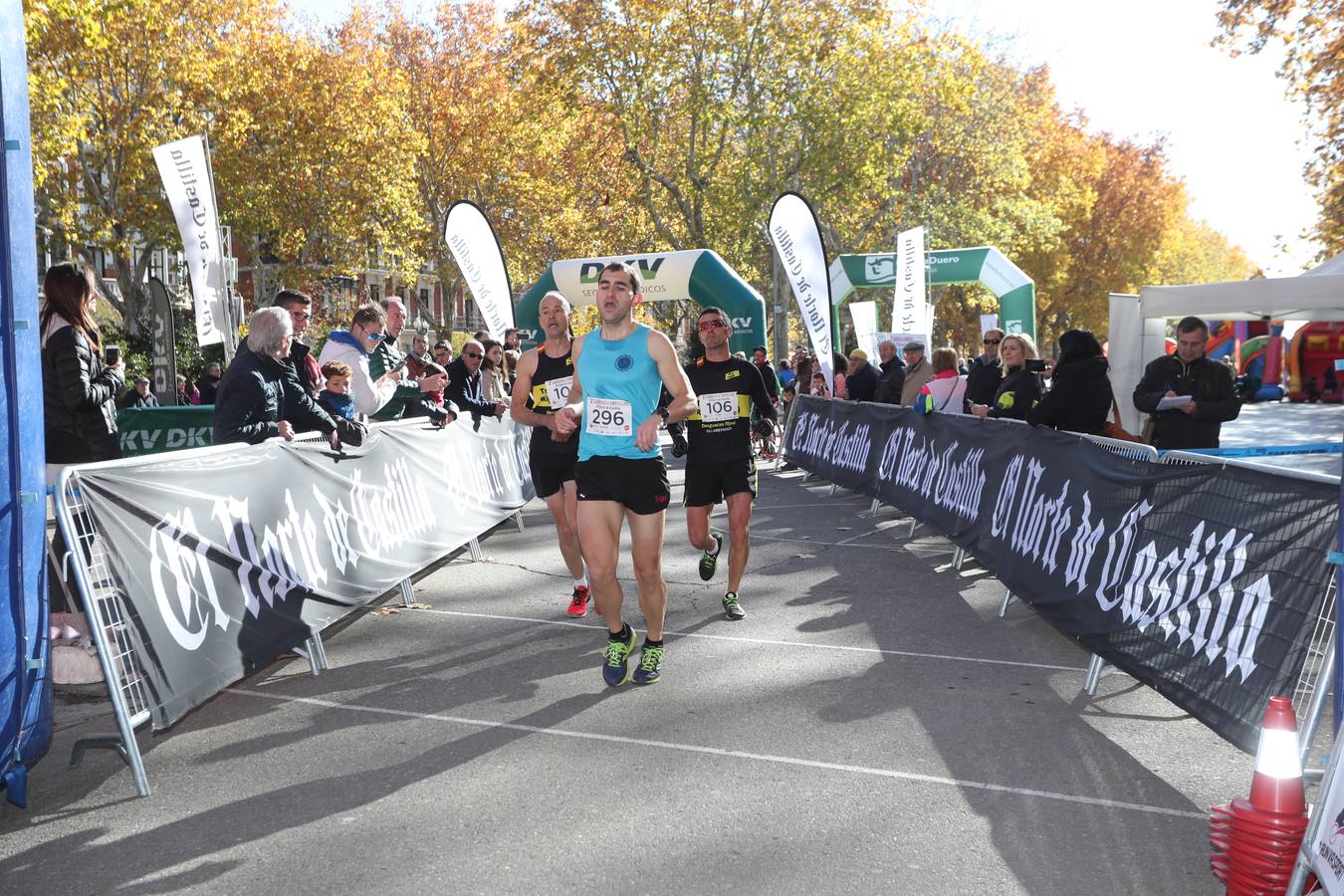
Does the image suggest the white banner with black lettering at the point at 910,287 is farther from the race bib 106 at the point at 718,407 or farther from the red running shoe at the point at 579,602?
the red running shoe at the point at 579,602

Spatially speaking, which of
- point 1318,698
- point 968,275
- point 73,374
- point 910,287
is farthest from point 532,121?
point 1318,698

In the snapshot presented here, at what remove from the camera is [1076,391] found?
744cm

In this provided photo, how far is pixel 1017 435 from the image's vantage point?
7883 mm

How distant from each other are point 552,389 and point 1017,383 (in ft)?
13.9

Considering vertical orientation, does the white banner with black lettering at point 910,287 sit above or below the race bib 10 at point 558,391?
above

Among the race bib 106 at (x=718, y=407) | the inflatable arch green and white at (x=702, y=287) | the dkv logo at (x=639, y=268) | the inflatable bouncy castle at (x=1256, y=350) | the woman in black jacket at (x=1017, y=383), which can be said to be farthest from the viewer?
the inflatable bouncy castle at (x=1256, y=350)

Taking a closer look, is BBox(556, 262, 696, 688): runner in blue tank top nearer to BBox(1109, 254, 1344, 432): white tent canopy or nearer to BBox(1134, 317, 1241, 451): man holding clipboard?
BBox(1134, 317, 1241, 451): man holding clipboard

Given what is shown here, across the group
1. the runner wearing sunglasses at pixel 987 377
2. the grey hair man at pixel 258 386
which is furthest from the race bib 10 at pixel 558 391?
the runner wearing sunglasses at pixel 987 377

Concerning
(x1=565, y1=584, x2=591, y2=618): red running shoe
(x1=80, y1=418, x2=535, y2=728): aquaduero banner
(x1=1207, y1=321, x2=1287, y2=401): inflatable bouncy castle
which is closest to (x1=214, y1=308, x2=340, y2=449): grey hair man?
(x1=80, y1=418, x2=535, y2=728): aquaduero banner

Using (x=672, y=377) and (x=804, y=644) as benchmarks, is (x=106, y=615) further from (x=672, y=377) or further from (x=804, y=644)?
(x=804, y=644)

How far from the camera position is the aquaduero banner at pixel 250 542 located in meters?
4.40

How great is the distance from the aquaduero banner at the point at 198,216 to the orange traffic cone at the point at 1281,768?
13576mm

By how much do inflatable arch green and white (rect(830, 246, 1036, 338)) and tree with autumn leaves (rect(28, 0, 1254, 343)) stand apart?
6.80 metres

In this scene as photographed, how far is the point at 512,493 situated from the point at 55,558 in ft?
22.8
